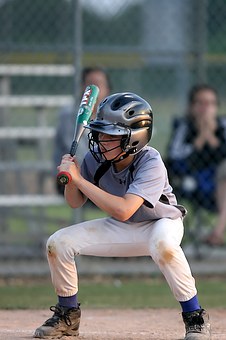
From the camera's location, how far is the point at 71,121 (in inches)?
309

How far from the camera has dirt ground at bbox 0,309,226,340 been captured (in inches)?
193

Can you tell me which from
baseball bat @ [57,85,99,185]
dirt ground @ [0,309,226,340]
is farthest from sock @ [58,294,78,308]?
baseball bat @ [57,85,99,185]

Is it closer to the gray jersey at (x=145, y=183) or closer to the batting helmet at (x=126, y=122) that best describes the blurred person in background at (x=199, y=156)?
the gray jersey at (x=145, y=183)

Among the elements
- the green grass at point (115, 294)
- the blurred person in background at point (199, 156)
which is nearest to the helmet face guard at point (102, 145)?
the green grass at point (115, 294)

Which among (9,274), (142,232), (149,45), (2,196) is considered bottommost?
(9,274)

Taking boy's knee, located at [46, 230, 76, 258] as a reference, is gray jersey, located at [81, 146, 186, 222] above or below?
above

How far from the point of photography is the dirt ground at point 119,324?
4.89 metres

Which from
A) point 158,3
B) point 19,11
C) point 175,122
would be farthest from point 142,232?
point 158,3

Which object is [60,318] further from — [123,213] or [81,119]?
[81,119]

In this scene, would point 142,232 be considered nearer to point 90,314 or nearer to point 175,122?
point 90,314

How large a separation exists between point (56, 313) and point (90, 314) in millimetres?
1268

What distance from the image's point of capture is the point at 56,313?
480cm

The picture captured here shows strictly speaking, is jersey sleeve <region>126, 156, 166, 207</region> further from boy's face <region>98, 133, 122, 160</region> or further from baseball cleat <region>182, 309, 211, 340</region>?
baseball cleat <region>182, 309, 211, 340</region>

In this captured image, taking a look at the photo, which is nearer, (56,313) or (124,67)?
(56,313)
